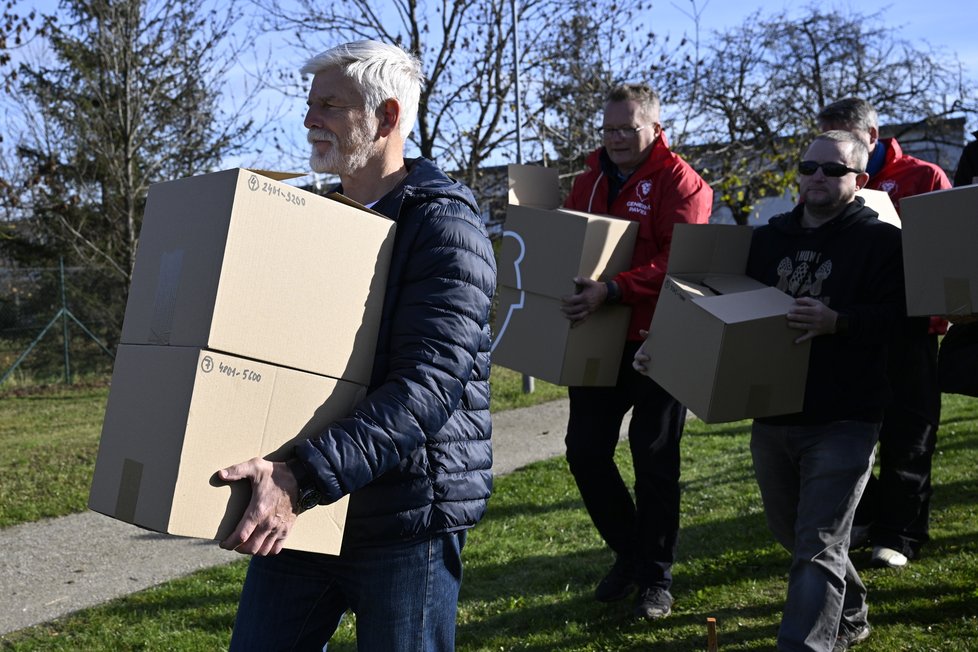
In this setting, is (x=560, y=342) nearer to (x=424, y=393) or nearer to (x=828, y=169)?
(x=828, y=169)

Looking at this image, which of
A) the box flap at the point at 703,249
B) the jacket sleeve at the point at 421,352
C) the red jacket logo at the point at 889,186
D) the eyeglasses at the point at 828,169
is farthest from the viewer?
the red jacket logo at the point at 889,186

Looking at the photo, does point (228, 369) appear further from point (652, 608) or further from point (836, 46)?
point (836, 46)

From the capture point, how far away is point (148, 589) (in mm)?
5016

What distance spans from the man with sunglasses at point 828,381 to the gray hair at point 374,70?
1664 mm

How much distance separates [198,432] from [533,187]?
2.94 m

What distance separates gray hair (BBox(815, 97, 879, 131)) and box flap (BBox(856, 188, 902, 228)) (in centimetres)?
52

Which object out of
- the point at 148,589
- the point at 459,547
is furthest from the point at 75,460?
the point at 459,547

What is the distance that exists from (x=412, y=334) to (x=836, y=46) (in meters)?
26.1

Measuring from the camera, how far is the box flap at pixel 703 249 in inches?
151

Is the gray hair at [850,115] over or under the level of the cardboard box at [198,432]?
over

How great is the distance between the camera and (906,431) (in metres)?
4.84

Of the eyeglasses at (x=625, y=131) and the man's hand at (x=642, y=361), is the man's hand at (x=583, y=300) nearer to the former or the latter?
the man's hand at (x=642, y=361)

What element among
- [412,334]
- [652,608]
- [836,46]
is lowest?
[652,608]

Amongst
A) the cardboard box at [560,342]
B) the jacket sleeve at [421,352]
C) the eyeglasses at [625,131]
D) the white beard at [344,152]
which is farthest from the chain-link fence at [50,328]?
the jacket sleeve at [421,352]
